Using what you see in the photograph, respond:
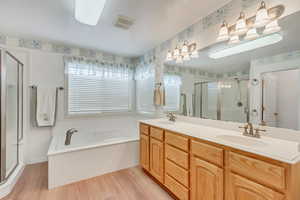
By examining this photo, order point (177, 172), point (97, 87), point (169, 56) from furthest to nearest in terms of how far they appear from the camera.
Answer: point (97, 87) → point (169, 56) → point (177, 172)

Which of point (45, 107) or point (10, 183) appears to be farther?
point (45, 107)

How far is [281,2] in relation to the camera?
122 cm

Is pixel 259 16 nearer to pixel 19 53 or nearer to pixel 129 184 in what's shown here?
pixel 129 184

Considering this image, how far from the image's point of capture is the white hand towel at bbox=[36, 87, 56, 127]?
8.26ft

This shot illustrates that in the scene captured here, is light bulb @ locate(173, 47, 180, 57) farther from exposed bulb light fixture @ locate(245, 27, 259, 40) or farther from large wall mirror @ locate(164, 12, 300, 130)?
exposed bulb light fixture @ locate(245, 27, 259, 40)

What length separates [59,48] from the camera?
2.72 metres

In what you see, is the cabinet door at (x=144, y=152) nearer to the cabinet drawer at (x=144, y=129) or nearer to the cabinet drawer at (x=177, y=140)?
the cabinet drawer at (x=144, y=129)

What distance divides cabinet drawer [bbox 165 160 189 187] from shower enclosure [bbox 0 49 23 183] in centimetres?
211

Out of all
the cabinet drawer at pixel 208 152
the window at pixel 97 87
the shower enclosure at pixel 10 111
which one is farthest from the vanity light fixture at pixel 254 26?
the shower enclosure at pixel 10 111

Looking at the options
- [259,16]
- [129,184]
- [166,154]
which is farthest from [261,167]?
[129,184]

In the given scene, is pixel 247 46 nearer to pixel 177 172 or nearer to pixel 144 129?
pixel 177 172

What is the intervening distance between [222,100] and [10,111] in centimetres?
304

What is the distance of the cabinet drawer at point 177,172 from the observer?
1.45m

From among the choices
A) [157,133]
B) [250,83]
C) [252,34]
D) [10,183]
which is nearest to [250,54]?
[252,34]
